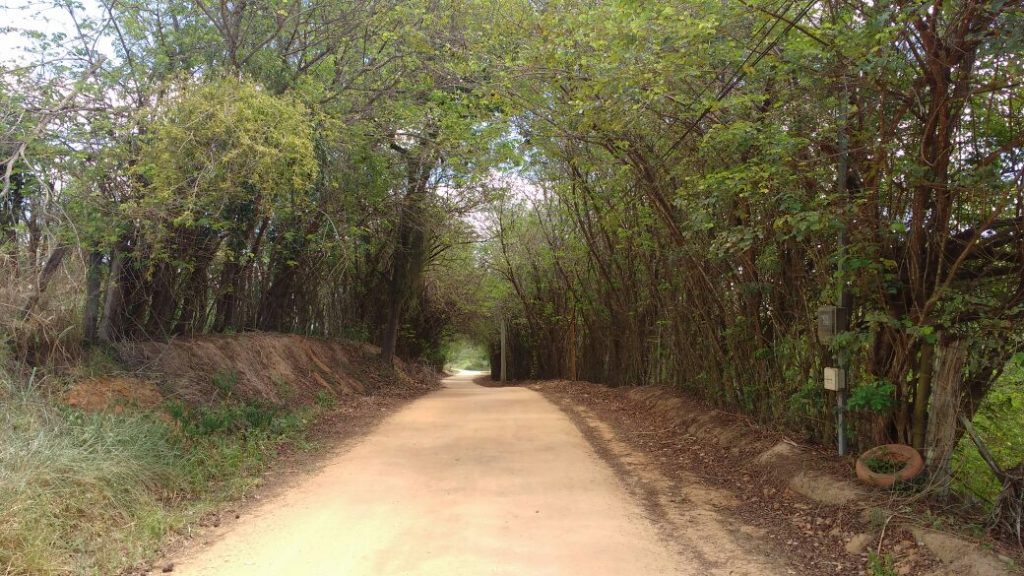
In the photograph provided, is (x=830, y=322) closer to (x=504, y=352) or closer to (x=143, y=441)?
(x=143, y=441)

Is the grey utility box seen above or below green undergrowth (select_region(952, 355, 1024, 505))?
above

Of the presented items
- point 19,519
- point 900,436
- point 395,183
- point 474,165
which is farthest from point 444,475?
point 395,183

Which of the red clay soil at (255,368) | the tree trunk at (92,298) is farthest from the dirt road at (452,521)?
the tree trunk at (92,298)

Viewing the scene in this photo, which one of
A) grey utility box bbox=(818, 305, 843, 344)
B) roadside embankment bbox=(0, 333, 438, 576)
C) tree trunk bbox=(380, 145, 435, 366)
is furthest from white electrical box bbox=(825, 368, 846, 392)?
tree trunk bbox=(380, 145, 435, 366)

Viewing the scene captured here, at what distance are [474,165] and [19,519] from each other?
381 inches

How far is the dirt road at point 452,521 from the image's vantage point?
4367mm

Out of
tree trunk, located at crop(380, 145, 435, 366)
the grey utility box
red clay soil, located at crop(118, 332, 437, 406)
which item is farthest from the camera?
tree trunk, located at crop(380, 145, 435, 366)

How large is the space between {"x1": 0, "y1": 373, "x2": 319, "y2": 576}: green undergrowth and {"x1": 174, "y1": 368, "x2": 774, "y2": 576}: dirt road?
496 mm

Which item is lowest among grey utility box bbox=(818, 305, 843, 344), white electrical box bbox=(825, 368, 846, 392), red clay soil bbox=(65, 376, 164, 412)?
red clay soil bbox=(65, 376, 164, 412)

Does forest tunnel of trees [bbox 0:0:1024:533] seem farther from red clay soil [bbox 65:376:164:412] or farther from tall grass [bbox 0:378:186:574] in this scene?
tall grass [bbox 0:378:186:574]

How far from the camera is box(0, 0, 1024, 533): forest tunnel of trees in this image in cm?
509

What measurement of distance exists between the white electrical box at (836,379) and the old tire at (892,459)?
1.86ft

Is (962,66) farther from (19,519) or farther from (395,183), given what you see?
(395,183)

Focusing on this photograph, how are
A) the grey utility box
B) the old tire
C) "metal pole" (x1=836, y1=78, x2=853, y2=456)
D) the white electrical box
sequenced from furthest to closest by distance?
1. the white electrical box
2. the grey utility box
3. "metal pole" (x1=836, y1=78, x2=853, y2=456)
4. the old tire
